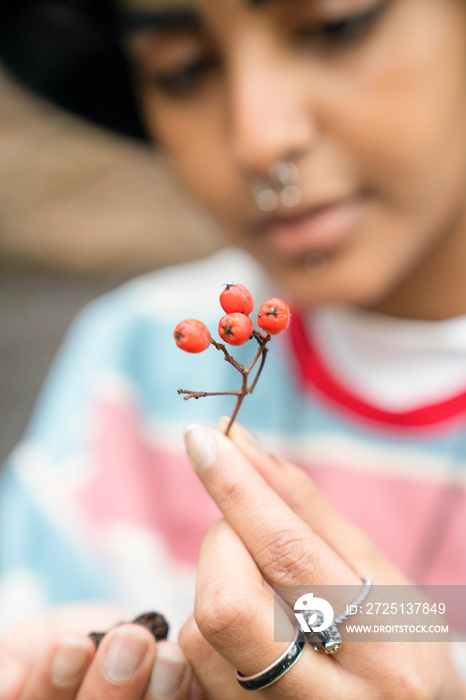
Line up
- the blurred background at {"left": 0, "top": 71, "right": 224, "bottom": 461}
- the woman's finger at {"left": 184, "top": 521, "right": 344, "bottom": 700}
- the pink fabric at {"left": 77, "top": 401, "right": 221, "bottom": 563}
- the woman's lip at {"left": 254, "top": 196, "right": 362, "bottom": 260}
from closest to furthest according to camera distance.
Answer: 1. the woman's finger at {"left": 184, "top": 521, "right": 344, "bottom": 700}
2. the woman's lip at {"left": 254, "top": 196, "right": 362, "bottom": 260}
3. the pink fabric at {"left": 77, "top": 401, "right": 221, "bottom": 563}
4. the blurred background at {"left": 0, "top": 71, "right": 224, "bottom": 461}

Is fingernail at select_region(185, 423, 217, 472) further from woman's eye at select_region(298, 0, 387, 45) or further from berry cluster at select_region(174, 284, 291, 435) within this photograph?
woman's eye at select_region(298, 0, 387, 45)

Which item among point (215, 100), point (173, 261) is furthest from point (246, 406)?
point (173, 261)

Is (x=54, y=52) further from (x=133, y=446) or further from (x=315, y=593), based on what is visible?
(x=315, y=593)

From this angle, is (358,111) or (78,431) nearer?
(358,111)

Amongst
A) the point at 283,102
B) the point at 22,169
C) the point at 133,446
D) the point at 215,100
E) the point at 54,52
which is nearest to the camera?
the point at 283,102

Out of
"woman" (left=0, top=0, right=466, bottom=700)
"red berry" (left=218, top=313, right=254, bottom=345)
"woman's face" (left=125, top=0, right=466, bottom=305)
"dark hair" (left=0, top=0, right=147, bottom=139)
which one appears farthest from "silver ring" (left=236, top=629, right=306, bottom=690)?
"dark hair" (left=0, top=0, right=147, bottom=139)

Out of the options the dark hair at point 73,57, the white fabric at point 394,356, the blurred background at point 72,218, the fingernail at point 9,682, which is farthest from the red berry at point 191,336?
the blurred background at point 72,218

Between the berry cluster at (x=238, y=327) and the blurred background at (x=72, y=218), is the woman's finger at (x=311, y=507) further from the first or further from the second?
the blurred background at (x=72, y=218)
